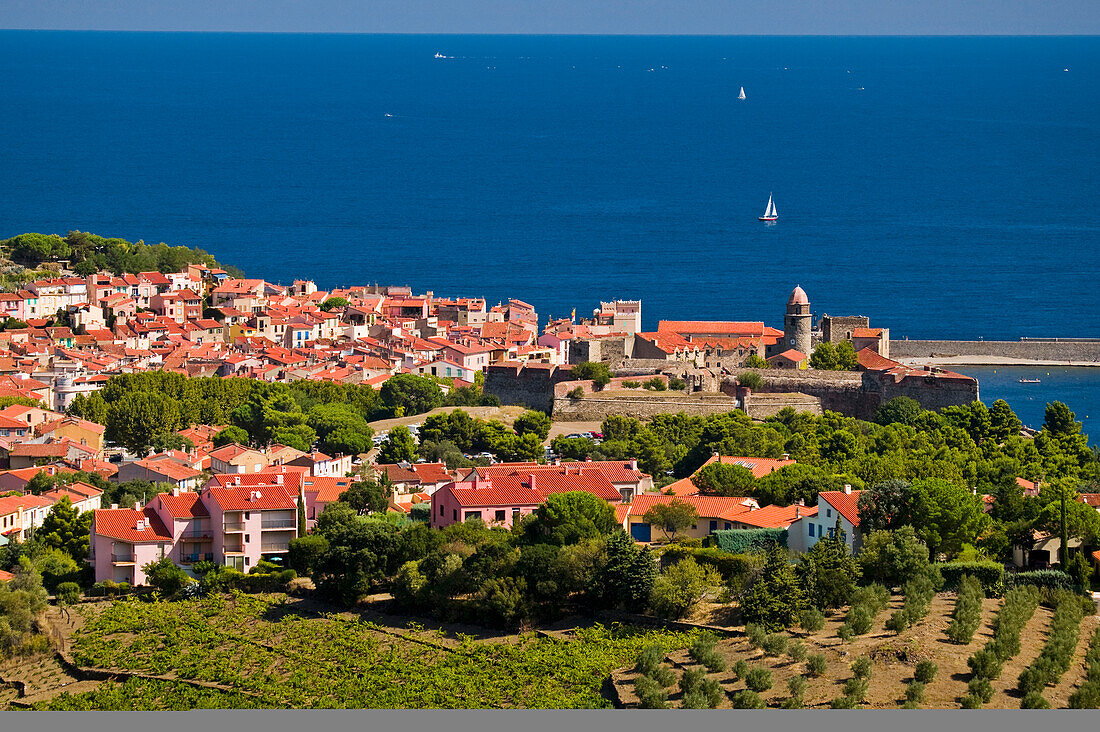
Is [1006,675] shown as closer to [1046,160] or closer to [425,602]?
[425,602]

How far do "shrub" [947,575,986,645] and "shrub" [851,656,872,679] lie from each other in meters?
0.85

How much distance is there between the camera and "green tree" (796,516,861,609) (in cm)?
1380

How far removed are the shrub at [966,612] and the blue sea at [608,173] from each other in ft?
88.0

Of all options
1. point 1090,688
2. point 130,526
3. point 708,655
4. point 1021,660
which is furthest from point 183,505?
point 1090,688

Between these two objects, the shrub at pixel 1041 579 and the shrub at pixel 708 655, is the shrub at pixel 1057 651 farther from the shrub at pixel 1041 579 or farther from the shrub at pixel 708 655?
the shrub at pixel 708 655

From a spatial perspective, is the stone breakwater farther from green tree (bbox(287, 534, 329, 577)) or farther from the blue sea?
green tree (bbox(287, 534, 329, 577))

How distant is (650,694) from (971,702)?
1.90m

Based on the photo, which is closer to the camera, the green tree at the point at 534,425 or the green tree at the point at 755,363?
the green tree at the point at 534,425

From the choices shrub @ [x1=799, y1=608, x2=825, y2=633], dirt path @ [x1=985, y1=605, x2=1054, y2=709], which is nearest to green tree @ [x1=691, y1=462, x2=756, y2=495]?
shrub @ [x1=799, y1=608, x2=825, y2=633]

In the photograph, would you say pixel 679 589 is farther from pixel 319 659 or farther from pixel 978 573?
pixel 319 659

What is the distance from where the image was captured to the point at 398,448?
22016 mm

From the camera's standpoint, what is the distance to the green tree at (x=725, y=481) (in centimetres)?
1744

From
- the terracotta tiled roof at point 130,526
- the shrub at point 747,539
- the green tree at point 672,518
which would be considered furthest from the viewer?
the green tree at point 672,518

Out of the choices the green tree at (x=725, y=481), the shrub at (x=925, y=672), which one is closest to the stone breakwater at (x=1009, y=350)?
the green tree at (x=725, y=481)
